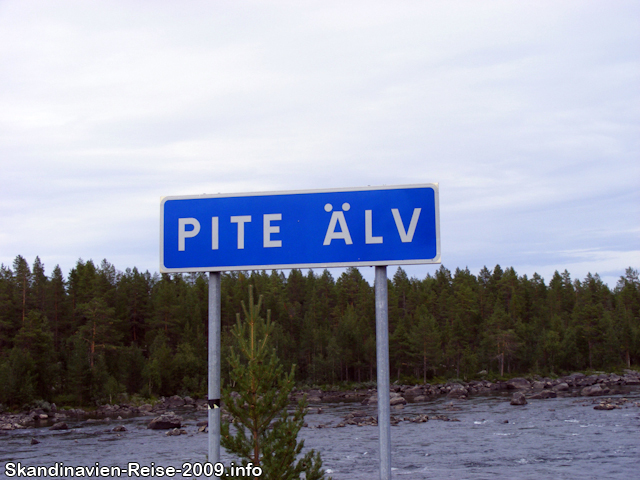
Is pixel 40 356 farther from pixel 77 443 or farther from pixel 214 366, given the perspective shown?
pixel 214 366

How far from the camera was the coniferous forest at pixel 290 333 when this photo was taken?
72.5m

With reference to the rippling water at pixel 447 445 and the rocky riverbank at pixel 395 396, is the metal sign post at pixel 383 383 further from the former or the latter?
the rocky riverbank at pixel 395 396

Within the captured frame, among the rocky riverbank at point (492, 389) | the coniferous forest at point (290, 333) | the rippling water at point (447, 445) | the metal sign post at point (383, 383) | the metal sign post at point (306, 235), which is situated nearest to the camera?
the metal sign post at point (383, 383)

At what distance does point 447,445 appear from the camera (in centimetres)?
3488

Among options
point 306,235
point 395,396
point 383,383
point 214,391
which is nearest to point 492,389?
point 395,396

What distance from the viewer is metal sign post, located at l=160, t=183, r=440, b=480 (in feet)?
13.8

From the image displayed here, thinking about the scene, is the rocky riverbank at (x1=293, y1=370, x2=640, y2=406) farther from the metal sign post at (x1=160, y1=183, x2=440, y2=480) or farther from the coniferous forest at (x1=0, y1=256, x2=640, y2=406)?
the metal sign post at (x1=160, y1=183, x2=440, y2=480)

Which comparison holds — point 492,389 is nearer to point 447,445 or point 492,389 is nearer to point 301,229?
point 447,445

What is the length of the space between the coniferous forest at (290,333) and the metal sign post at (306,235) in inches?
2371

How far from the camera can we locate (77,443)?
3975 cm

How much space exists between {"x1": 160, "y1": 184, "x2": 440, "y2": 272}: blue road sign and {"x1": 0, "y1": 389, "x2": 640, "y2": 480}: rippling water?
25.4 m

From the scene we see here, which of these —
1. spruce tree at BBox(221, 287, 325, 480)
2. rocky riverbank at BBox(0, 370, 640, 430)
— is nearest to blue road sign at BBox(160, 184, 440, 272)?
spruce tree at BBox(221, 287, 325, 480)

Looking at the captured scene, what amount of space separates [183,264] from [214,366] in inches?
33.0

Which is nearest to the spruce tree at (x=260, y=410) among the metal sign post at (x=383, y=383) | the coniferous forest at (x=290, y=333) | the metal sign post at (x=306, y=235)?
the metal sign post at (x=306, y=235)
